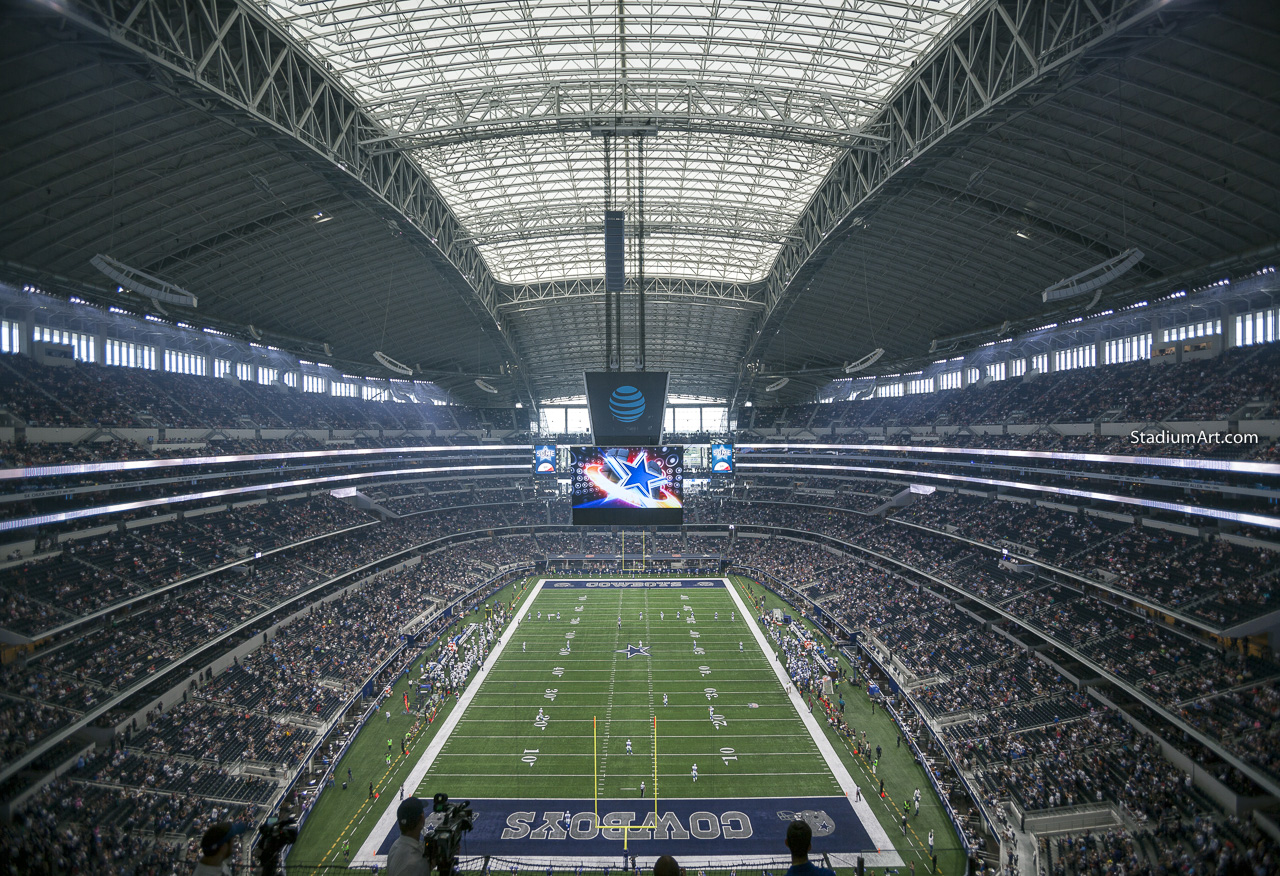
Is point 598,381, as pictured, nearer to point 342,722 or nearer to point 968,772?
point 342,722

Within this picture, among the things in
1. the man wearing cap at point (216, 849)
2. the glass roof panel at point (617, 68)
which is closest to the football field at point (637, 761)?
the man wearing cap at point (216, 849)

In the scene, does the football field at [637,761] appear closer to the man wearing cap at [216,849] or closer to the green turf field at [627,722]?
the green turf field at [627,722]

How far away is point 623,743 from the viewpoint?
87.9 ft

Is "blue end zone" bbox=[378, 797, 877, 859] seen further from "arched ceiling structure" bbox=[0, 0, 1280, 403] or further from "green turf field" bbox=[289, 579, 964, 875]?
"arched ceiling structure" bbox=[0, 0, 1280, 403]

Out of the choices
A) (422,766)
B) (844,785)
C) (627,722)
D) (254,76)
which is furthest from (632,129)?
(422,766)

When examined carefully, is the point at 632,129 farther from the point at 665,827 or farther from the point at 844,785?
the point at 844,785

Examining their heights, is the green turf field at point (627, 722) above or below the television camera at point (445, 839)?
below

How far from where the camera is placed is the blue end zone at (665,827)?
2016 centimetres

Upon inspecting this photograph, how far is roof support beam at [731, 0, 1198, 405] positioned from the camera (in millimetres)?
16250

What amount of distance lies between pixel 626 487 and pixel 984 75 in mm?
21939

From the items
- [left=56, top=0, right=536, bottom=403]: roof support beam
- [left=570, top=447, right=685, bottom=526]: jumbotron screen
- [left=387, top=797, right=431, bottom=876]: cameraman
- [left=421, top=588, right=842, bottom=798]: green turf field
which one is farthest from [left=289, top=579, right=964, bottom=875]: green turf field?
[left=56, top=0, right=536, bottom=403]: roof support beam

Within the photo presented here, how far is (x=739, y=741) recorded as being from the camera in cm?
2692

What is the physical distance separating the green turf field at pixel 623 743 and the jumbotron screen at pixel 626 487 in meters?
8.73

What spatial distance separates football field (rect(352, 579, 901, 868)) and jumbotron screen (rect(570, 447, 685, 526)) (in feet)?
28.8
